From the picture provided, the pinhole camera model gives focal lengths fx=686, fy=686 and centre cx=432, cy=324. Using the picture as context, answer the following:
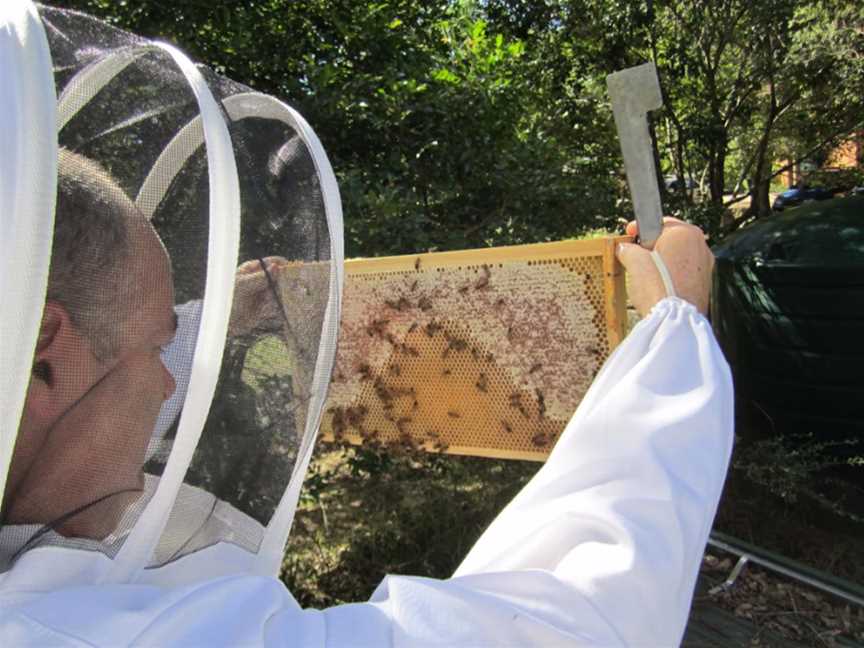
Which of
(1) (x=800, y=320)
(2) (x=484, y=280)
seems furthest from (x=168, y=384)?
(1) (x=800, y=320)

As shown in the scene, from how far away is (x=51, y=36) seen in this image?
2.75 ft

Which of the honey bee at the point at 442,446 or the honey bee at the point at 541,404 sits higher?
the honey bee at the point at 541,404

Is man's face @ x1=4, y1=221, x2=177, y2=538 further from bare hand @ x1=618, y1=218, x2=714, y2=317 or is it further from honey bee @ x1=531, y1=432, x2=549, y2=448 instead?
honey bee @ x1=531, y1=432, x2=549, y2=448

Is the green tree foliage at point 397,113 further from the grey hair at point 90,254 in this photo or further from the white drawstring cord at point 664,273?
the grey hair at point 90,254

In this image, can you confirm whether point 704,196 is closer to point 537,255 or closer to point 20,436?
point 537,255

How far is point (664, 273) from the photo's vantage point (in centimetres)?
120

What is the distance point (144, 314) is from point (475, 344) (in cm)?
143

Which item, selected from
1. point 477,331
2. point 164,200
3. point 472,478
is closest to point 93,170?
point 164,200

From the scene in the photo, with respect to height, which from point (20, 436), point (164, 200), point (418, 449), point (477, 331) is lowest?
point (418, 449)

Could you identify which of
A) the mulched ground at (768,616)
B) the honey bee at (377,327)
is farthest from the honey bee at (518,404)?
the mulched ground at (768,616)

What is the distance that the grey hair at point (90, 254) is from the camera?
2.42 ft

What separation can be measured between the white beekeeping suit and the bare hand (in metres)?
0.11

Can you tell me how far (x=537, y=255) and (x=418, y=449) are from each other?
887 millimetres

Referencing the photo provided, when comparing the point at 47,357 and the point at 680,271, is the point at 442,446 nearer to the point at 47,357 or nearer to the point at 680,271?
the point at 680,271
